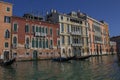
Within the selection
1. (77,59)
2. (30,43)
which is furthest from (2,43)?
(77,59)

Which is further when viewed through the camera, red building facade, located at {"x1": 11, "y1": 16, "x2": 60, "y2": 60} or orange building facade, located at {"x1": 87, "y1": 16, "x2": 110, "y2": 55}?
orange building facade, located at {"x1": 87, "y1": 16, "x2": 110, "y2": 55}

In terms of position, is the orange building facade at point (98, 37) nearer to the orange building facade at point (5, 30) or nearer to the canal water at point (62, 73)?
the orange building facade at point (5, 30)

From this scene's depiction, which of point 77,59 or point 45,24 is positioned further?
point 45,24

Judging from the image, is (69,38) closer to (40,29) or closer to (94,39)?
(40,29)

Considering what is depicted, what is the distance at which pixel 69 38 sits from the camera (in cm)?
3641

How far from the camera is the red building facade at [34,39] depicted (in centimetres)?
2758

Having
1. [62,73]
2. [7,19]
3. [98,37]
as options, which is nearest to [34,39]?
[7,19]

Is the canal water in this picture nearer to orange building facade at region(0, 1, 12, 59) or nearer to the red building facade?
orange building facade at region(0, 1, 12, 59)

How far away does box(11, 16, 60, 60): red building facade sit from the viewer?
90.5 feet

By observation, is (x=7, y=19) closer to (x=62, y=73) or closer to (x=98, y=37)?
(x=62, y=73)

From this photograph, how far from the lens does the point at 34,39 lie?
29.9m

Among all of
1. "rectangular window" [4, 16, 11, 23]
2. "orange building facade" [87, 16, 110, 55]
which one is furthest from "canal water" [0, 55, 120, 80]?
"orange building facade" [87, 16, 110, 55]

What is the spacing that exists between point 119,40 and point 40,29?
45485mm

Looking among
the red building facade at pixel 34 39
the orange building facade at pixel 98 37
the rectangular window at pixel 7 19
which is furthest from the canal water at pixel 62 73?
the orange building facade at pixel 98 37
